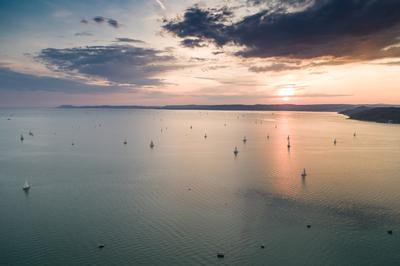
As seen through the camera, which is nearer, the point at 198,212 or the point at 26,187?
the point at 198,212

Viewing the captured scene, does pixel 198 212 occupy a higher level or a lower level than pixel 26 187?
lower

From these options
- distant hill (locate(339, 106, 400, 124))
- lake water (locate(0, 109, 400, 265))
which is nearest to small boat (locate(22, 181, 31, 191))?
lake water (locate(0, 109, 400, 265))

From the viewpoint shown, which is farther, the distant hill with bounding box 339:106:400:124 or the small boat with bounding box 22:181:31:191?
the distant hill with bounding box 339:106:400:124

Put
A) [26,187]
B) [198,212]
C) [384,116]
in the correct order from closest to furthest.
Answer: [198,212] < [26,187] < [384,116]

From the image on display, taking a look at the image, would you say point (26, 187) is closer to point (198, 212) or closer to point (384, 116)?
point (198, 212)

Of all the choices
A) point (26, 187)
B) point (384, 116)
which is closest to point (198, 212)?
point (26, 187)

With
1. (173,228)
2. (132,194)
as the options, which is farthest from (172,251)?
(132,194)

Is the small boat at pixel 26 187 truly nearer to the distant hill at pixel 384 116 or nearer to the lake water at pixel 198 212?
the lake water at pixel 198 212

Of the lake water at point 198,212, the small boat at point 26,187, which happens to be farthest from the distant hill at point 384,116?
the small boat at point 26,187

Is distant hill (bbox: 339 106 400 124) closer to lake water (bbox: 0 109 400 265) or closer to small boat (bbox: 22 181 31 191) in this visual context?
lake water (bbox: 0 109 400 265)

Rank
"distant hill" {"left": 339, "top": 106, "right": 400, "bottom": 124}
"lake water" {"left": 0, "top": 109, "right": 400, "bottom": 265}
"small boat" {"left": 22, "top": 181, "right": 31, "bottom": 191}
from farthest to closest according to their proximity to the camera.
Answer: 1. "distant hill" {"left": 339, "top": 106, "right": 400, "bottom": 124}
2. "small boat" {"left": 22, "top": 181, "right": 31, "bottom": 191}
3. "lake water" {"left": 0, "top": 109, "right": 400, "bottom": 265}

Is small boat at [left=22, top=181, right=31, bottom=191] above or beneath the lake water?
above
